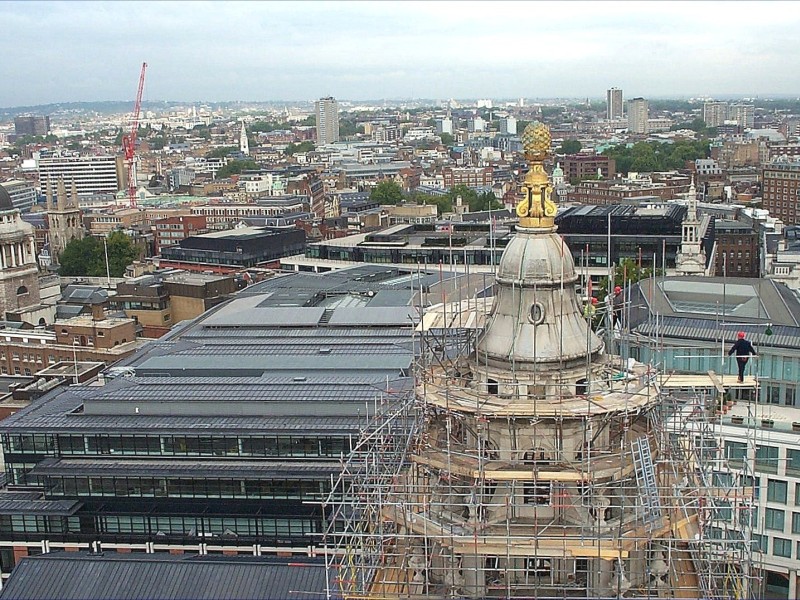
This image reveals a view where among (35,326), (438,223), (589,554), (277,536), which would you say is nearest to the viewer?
(589,554)

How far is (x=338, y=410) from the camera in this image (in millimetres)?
54500

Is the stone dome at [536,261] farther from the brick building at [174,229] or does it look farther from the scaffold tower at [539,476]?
the brick building at [174,229]

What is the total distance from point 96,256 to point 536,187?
125398 mm

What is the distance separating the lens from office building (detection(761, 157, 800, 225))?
168250 mm

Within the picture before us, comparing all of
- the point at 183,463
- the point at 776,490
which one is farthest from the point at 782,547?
the point at 183,463

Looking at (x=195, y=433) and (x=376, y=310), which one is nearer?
(x=195, y=433)

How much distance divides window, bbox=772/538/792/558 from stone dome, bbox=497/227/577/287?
103 feet

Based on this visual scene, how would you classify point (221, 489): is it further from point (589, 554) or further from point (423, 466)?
point (589, 554)

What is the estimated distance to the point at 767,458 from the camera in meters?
49.3

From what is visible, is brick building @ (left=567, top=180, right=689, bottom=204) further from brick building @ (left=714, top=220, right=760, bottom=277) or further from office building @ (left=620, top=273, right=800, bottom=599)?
office building @ (left=620, top=273, right=800, bottom=599)

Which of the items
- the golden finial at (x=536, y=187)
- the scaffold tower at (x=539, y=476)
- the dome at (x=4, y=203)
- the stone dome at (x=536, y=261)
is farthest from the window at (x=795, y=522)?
the dome at (x=4, y=203)

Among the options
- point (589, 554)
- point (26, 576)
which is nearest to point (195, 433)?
point (26, 576)

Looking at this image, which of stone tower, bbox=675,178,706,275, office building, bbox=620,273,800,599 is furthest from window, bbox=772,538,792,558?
stone tower, bbox=675,178,706,275

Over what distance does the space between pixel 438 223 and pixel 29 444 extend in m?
93.7
